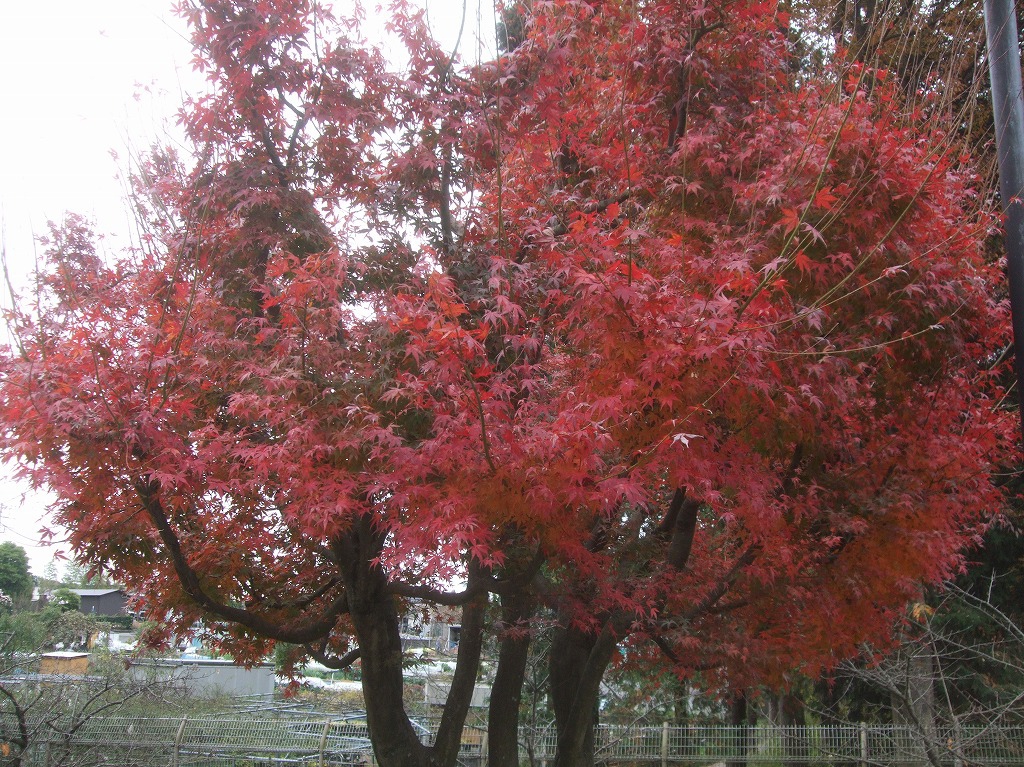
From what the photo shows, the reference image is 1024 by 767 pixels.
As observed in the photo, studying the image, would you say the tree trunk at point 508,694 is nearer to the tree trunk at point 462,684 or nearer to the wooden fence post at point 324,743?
the tree trunk at point 462,684

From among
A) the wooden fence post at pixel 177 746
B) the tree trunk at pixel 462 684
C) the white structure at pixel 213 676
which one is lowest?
the wooden fence post at pixel 177 746

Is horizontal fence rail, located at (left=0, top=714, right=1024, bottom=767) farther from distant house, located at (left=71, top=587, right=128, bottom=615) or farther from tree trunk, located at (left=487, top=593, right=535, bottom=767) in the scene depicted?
distant house, located at (left=71, top=587, right=128, bottom=615)

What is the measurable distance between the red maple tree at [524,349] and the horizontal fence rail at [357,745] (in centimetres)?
417

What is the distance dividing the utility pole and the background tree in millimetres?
25622

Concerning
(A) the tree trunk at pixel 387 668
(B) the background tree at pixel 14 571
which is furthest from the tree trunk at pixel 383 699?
(B) the background tree at pixel 14 571

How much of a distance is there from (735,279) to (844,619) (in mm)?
3369

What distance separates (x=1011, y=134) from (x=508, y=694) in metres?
6.08

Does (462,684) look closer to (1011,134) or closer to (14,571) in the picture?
(1011,134)

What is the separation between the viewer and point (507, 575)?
267 inches

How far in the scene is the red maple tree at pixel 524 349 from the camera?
14.4 ft

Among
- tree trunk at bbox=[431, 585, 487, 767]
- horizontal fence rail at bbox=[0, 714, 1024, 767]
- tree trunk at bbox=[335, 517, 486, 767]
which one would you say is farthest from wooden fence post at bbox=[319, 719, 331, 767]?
tree trunk at bbox=[335, 517, 486, 767]

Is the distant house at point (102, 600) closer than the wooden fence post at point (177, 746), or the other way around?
the wooden fence post at point (177, 746)

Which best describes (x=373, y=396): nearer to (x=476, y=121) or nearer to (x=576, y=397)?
(x=576, y=397)

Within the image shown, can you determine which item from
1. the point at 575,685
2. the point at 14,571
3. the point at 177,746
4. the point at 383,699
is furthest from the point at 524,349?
the point at 14,571
